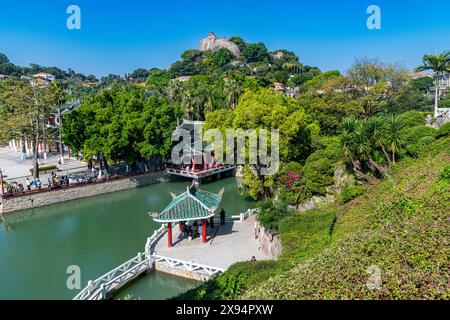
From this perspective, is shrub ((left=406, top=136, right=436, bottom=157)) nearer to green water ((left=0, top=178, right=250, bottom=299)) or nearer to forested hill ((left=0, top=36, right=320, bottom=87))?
green water ((left=0, top=178, right=250, bottom=299))

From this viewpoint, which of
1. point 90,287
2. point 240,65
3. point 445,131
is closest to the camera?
point 90,287

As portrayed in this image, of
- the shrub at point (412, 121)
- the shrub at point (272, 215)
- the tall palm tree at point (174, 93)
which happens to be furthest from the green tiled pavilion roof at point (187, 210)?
the tall palm tree at point (174, 93)

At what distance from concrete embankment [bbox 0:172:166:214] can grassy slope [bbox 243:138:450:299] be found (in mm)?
21467

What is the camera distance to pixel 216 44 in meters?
132

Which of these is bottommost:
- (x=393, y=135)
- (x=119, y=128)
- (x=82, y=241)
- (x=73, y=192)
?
(x=82, y=241)

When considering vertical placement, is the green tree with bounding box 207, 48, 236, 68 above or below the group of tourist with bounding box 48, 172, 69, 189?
above

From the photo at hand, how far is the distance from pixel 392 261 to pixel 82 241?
1707 centimetres

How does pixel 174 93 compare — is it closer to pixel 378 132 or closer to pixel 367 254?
pixel 378 132

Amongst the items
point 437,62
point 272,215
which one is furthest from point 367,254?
point 437,62

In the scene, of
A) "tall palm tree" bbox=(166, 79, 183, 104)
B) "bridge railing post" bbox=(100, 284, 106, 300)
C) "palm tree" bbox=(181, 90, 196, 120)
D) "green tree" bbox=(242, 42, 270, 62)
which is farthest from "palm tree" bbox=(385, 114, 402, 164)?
"green tree" bbox=(242, 42, 270, 62)

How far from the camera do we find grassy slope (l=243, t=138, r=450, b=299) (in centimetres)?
626

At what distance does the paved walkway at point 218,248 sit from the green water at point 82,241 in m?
1.24

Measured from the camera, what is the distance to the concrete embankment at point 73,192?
969 inches

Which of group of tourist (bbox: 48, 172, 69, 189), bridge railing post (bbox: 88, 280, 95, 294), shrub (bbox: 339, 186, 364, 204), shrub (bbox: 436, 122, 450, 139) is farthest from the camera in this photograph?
group of tourist (bbox: 48, 172, 69, 189)
